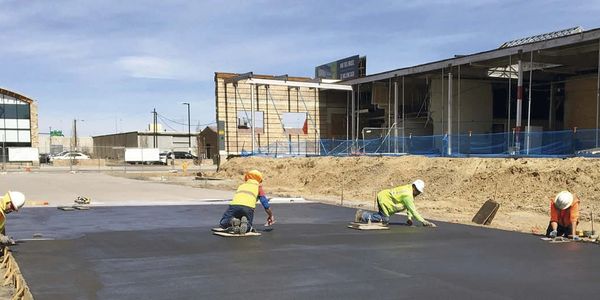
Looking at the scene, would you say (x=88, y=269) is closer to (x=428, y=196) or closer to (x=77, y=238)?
(x=77, y=238)

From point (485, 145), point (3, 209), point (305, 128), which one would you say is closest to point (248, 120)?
point (305, 128)

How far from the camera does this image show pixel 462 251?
9445 mm

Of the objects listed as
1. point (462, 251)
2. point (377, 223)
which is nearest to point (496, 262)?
point (462, 251)

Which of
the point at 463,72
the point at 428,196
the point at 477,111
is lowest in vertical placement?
the point at 428,196

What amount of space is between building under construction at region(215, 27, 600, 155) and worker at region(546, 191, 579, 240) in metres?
12.0

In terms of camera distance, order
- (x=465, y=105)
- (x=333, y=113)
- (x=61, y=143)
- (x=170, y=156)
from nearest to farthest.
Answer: (x=465, y=105) → (x=333, y=113) → (x=170, y=156) → (x=61, y=143)

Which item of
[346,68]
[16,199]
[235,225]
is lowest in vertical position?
[235,225]

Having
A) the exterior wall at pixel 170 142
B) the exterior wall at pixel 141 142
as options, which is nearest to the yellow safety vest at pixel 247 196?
the exterior wall at pixel 141 142

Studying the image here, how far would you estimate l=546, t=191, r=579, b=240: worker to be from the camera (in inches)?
414

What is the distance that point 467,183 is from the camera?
22453 mm

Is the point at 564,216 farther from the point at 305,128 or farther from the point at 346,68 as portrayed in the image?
the point at 346,68

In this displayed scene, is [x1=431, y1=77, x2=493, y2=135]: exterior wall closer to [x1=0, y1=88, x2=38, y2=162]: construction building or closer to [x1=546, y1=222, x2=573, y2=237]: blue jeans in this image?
[x1=546, y1=222, x2=573, y2=237]: blue jeans

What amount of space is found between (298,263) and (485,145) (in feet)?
67.5

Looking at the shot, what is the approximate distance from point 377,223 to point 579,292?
601 cm
